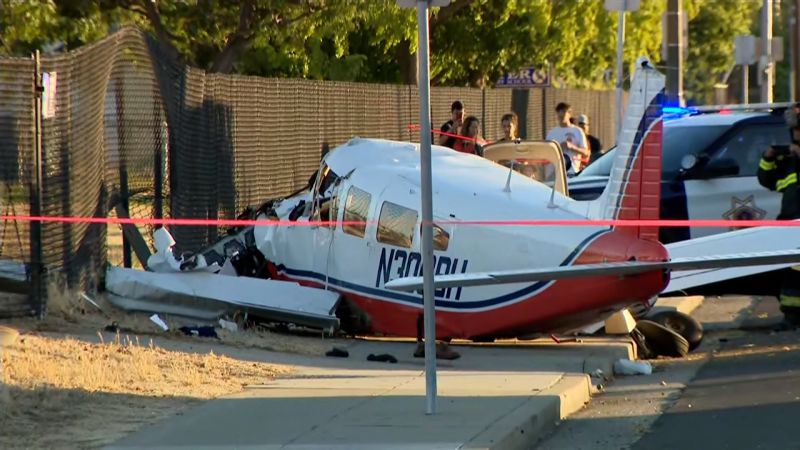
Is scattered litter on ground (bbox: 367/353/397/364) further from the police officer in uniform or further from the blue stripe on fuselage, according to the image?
the police officer in uniform

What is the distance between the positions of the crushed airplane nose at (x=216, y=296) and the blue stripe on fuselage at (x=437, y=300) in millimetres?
181

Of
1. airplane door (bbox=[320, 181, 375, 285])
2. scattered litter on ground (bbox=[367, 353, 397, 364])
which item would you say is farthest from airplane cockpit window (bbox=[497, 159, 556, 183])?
scattered litter on ground (bbox=[367, 353, 397, 364])

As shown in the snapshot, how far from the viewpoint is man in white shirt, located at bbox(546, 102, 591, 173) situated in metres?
22.7

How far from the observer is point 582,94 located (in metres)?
41.3

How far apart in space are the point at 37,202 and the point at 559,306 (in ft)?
14.3

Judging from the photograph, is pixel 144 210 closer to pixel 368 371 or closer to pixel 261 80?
pixel 261 80

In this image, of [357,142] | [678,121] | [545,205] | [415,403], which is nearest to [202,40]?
[678,121]

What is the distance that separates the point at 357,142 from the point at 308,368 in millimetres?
3011

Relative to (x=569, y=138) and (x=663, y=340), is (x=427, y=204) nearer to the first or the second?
(x=663, y=340)

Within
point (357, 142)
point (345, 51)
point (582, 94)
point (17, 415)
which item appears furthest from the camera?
point (582, 94)

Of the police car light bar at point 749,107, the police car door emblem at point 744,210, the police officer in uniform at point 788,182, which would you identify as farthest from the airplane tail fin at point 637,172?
the police car door emblem at point 744,210

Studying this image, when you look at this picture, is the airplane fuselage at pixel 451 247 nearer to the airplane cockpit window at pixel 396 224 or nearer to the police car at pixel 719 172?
the airplane cockpit window at pixel 396 224

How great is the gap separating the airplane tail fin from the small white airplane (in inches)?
0.4

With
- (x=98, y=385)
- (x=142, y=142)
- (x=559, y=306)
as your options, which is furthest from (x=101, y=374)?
(x=142, y=142)
